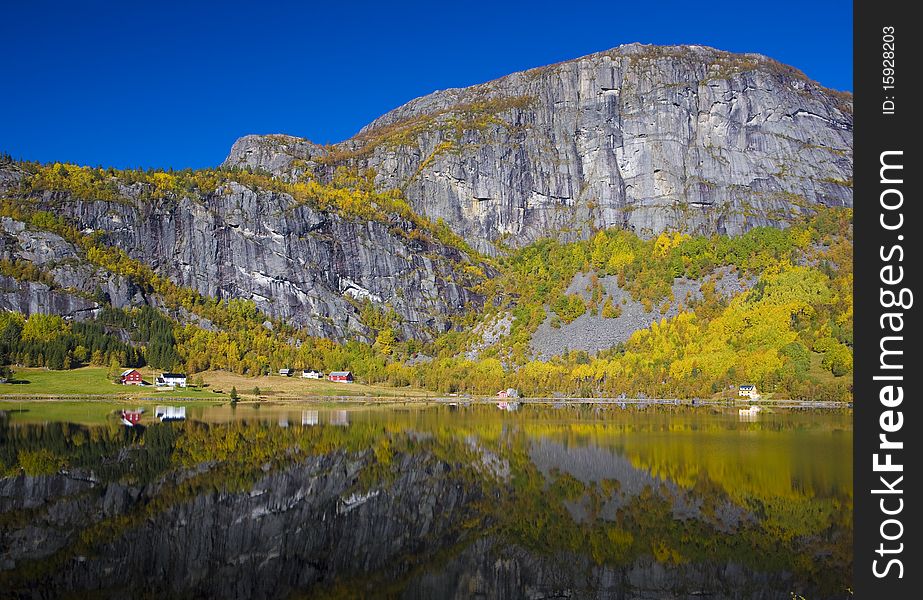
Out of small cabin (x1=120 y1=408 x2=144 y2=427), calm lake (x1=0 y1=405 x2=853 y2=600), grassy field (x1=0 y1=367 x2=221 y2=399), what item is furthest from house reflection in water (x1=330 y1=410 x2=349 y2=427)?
grassy field (x1=0 y1=367 x2=221 y2=399)

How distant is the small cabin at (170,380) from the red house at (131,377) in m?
3.35

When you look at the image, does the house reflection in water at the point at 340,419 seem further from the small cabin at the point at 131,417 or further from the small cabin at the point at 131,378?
the small cabin at the point at 131,378

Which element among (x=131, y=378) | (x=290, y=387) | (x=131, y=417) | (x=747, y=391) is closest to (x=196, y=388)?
(x=131, y=378)

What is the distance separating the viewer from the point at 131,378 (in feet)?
452

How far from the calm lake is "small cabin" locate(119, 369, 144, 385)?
84.3 metres

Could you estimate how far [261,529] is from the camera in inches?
1159

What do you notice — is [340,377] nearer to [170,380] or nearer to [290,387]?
[290,387]

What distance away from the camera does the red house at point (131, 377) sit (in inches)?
5389

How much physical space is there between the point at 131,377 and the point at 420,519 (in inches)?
4729

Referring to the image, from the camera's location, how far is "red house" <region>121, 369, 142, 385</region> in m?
137

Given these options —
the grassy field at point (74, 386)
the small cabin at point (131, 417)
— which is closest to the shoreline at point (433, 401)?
the grassy field at point (74, 386)
